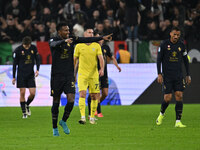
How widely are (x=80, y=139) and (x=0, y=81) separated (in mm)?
11789

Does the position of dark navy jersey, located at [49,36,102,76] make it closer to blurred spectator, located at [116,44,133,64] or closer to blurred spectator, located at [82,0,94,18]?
blurred spectator, located at [116,44,133,64]

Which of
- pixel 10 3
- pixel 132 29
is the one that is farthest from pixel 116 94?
pixel 10 3

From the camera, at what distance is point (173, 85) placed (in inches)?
530

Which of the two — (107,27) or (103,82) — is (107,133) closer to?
(103,82)

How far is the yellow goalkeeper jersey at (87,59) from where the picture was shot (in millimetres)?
14547

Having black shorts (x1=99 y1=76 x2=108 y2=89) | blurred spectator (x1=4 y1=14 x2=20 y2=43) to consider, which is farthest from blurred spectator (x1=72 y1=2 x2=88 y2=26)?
black shorts (x1=99 y1=76 x2=108 y2=89)

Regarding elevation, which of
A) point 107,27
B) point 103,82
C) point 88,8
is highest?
point 88,8

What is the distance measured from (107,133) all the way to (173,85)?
248cm

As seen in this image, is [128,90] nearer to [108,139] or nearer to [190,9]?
[190,9]

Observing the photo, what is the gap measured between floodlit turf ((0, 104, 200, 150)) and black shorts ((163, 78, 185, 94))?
0.88 m

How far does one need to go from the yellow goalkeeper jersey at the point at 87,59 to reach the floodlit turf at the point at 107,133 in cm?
131

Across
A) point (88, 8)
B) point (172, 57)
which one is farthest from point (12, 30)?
point (172, 57)

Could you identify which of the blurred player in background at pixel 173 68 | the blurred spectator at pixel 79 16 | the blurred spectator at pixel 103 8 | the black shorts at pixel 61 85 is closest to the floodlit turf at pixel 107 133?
the blurred player in background at pixel 173 68

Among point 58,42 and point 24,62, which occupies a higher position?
point 58,42
